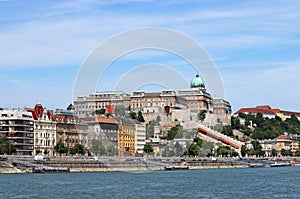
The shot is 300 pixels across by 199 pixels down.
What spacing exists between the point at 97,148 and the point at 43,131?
7.55 m

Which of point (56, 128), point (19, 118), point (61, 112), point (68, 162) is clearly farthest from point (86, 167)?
point (61, 112)

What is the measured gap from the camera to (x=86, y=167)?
294 ft

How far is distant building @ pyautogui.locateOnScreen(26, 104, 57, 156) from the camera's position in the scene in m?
107

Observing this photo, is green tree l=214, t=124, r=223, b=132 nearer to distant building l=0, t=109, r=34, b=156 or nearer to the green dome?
the green dome

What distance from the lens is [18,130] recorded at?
101750mm

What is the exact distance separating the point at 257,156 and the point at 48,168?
69.9 m

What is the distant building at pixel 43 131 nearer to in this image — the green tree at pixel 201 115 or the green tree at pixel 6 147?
the green tree at pixel 6 147

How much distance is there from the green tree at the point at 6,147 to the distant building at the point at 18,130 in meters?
3.93

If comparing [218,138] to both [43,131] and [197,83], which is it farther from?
[43,131]

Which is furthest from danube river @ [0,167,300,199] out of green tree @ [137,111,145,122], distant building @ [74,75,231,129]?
distant building @ [74,75,231,129]

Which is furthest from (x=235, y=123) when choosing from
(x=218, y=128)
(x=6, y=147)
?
(x=6, y=147)

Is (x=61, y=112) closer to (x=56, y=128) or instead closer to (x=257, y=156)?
(x=56, y=128)

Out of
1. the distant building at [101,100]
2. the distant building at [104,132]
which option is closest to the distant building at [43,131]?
the distant building at [104,132]

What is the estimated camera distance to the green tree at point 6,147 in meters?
90.8
